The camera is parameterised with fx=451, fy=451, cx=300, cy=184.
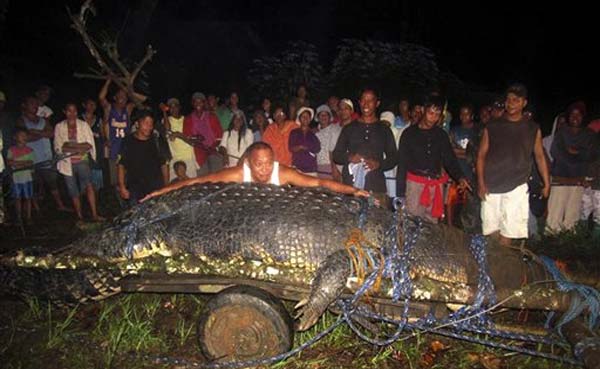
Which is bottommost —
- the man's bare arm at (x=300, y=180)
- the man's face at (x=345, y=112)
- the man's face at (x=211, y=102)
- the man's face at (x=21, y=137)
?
the man's bare arm at (x=300, y=180)

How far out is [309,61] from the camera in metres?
17.0

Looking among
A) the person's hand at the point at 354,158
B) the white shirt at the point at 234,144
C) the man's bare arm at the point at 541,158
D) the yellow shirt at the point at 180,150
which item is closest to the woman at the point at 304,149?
the white shirt at the point at 234,144

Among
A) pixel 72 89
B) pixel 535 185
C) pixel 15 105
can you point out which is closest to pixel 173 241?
pixel 535 185

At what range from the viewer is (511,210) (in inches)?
181

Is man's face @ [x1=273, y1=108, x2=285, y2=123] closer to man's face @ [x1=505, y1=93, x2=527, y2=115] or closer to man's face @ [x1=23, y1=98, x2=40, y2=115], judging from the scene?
man's face @ [x1=505, y1=93, x2=527, y2=115]

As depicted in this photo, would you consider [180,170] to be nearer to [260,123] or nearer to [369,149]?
[260,123]

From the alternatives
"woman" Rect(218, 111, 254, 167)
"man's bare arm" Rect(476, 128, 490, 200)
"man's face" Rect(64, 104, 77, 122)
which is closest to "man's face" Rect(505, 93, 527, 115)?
"man's bare arm" Rect(476, 128, 490, 200)

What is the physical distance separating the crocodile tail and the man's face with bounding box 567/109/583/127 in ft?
19.7

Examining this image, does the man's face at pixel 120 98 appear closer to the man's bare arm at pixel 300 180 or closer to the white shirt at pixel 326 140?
the white shirt at pixel 326 140

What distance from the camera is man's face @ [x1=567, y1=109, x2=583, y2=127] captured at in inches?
242

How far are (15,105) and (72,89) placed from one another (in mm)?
2155

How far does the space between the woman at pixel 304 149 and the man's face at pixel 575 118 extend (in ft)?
11.5

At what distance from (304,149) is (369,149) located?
1.93 meters

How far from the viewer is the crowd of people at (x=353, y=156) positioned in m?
4.55
